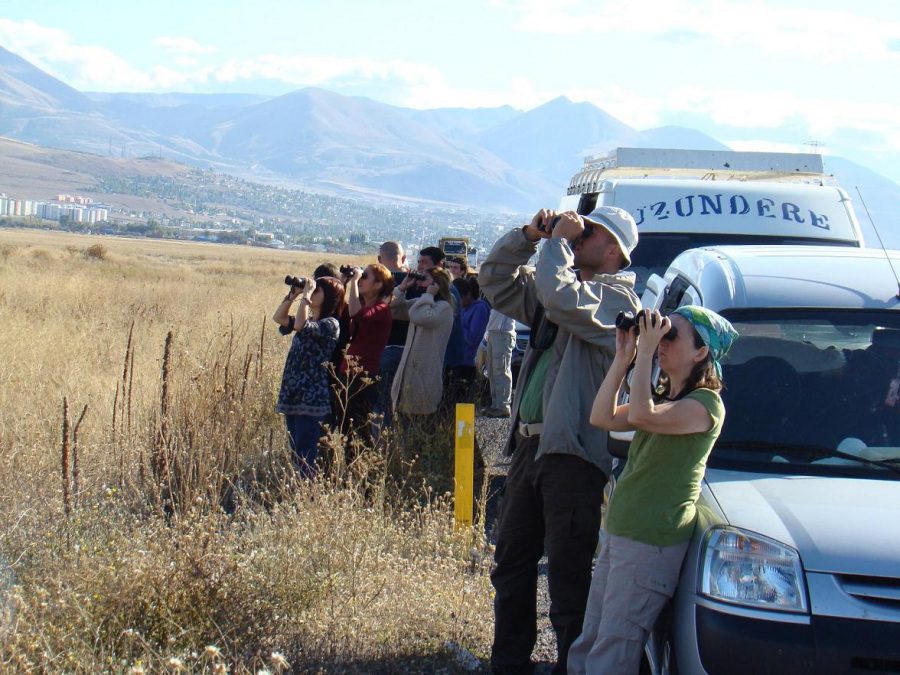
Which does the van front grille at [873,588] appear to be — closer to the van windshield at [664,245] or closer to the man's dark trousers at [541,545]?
the man's dark trousers at [541,545]

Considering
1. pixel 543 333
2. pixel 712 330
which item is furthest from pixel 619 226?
pixel 712 330

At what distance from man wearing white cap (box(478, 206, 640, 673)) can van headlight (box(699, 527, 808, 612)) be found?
90cm

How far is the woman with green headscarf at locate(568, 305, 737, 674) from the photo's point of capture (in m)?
3.92

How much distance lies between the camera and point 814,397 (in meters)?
4.55

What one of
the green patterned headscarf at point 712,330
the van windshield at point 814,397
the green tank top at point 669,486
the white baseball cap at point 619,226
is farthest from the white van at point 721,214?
the green tank top at point 669,486

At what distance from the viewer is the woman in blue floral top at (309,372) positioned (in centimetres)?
757

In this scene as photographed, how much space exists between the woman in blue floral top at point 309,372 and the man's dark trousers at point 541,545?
289 centimetres

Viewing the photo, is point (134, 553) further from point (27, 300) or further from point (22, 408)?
point (27, 300)

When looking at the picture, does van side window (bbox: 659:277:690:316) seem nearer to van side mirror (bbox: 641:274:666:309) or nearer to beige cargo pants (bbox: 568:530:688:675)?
van side mirror (bbox: 641:274:666:309)

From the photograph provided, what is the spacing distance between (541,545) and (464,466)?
6.60ft

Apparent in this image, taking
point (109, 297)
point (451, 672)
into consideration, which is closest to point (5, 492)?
point (451, 672)

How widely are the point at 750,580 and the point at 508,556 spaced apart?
1.42 metres

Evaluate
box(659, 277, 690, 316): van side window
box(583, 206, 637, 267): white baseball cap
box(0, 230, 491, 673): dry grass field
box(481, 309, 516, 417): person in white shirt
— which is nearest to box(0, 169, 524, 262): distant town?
box(481, 309, 516, 417): person in white shirt

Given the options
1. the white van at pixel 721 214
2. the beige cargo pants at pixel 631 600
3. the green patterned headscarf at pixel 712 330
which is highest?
the white van at pixel 721 214
